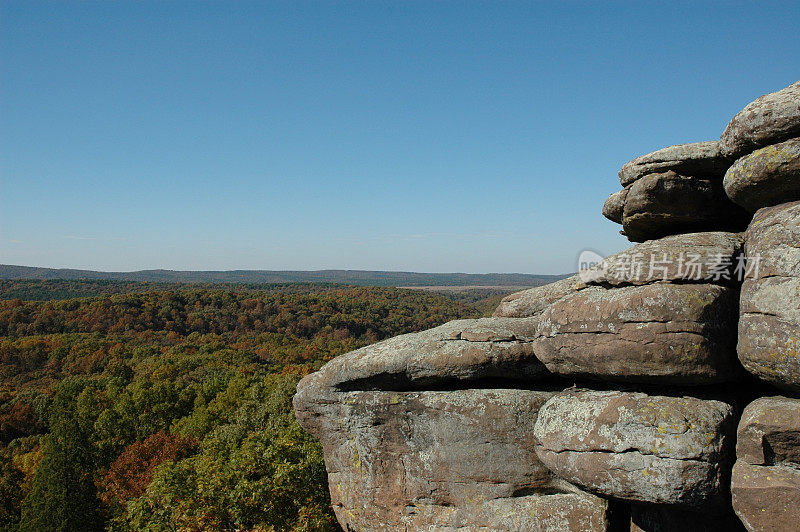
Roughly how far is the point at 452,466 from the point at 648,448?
4255mm

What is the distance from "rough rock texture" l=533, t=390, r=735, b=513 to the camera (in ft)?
28.5

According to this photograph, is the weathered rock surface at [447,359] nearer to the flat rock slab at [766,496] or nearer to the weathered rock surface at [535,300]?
the weathered rock surface at [535,300]

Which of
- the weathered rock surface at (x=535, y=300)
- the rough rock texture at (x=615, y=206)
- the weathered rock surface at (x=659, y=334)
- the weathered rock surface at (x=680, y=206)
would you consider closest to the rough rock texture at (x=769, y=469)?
the weathered rock surface at (x=659, y=334)

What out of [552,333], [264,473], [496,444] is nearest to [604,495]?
[496,444]

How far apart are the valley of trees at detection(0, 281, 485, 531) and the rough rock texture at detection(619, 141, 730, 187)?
43.6 feet

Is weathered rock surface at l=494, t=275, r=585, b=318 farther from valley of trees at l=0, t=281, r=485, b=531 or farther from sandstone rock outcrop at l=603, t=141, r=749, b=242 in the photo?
valley of trees at l=0, t=281, r=485, b=531

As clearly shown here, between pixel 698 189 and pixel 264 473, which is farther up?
pixel 698 189

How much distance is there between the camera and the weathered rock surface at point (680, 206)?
1041 cm

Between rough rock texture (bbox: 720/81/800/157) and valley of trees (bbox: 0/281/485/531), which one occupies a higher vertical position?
rough rock texture (bbox: 720/81/800/157)

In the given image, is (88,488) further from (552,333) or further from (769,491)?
(769,491)

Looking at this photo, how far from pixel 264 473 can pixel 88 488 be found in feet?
51.1

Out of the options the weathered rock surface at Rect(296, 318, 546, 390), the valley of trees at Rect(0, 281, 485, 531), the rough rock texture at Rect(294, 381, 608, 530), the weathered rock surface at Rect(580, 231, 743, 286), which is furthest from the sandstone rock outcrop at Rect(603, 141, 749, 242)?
the valley of trees at Rect(0, 281, 485, 531)

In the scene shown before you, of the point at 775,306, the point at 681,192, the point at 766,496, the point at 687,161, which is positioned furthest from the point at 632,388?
the point at 687,161

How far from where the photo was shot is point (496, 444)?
11094mm
